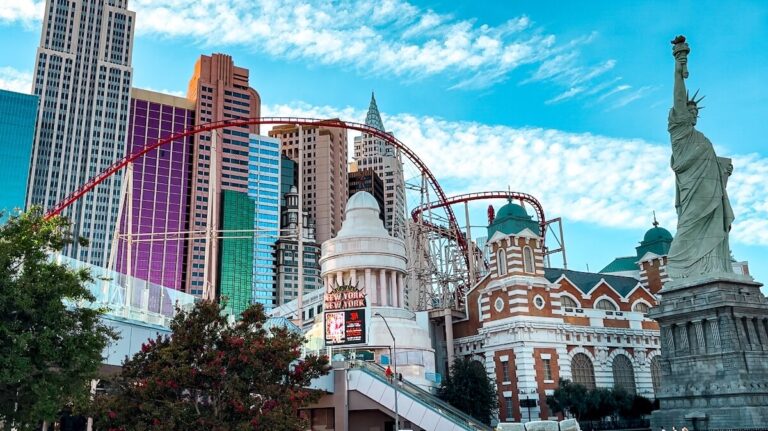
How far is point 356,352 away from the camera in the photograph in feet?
155

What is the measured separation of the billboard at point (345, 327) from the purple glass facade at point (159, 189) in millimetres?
95250

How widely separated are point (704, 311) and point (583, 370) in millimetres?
16569

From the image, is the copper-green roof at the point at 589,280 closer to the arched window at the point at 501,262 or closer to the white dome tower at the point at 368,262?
the arched window at the point at 501,262

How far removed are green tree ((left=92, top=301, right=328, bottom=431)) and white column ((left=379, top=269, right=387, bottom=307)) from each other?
28181 mm

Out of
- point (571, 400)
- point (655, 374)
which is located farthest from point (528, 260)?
point (655, 374)

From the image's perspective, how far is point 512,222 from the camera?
190 ft

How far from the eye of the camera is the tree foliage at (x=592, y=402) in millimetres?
49906

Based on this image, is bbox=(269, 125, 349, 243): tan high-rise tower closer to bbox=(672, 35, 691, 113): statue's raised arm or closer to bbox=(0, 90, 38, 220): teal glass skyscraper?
bbox=(0, 90, 38, 220): teal glass skyscraper

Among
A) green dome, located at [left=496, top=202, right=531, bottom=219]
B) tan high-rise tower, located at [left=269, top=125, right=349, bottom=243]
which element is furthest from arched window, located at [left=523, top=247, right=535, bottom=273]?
tan high-rise tower, located at [left=269, top=125, right=349, bottom=243]

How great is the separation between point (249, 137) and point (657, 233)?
10343 cm

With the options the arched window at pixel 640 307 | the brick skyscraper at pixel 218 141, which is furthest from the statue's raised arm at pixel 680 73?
the brick skyscraper at pixel 218 141

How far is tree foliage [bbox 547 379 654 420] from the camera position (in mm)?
49906

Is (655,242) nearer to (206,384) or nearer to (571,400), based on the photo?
(571,400)

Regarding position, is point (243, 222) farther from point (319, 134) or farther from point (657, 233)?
point (657, 233)
